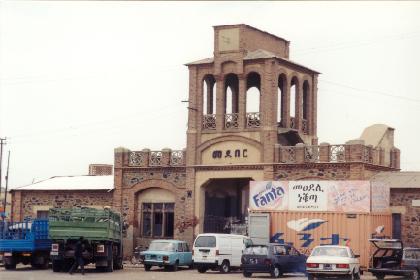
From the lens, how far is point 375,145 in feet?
147

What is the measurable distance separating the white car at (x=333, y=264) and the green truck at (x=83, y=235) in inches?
364

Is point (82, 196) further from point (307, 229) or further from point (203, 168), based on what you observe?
point (307, 229)

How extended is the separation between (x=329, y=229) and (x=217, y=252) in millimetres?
5397

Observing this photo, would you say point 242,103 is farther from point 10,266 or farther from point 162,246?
point 10,266

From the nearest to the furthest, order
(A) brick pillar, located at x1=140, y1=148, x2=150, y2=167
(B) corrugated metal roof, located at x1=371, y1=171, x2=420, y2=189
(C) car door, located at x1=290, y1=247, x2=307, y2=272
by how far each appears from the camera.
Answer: (C) car door, located at x1=290, y1=247, x2=307, y2=272, (B) corrugated metal roof, located at x1=371, y1=171, x2=420, y2=189, (A) brick pillar, located at x1=140, y1=148, x2=150, y2=167

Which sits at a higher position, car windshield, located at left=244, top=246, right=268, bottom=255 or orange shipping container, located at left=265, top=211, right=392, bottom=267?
orange shipping container, located at left=265, top=211, right=392, bottom=267

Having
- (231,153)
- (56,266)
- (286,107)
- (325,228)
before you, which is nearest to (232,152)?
(231,153)

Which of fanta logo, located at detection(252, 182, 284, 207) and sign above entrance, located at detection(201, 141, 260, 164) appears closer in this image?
fanta logo, located at detection(252, 182, 284, 207)

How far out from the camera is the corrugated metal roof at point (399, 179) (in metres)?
38.2

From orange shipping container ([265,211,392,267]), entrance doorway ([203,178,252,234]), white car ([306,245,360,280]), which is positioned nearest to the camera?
white car ([306,245,360,280])

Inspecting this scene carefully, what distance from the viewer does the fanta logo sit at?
38.5m

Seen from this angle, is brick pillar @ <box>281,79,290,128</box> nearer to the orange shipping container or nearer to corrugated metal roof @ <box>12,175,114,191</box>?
the orange shipping container

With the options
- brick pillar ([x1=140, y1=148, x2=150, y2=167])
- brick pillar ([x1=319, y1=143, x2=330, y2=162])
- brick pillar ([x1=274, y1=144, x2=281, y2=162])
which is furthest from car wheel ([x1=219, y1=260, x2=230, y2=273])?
brick pillar ([x1=140, y1=148, x2=150, y2=167])

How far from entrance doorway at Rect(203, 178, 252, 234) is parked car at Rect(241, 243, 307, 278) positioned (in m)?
10.2
